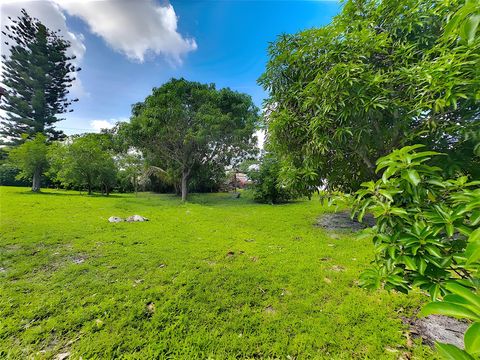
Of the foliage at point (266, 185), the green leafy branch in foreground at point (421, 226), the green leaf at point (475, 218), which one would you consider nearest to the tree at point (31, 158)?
the foliage at point (266, 185)

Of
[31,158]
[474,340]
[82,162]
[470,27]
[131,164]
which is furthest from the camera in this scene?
[131,164]

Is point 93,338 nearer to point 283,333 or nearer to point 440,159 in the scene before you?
point 283,333

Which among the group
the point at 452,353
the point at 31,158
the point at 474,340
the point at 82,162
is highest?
the point at 31,158

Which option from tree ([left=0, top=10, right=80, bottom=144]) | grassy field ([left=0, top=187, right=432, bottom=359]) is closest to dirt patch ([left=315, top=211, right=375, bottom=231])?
grassy field ([left=0, top=187, right=432, bottom=359])

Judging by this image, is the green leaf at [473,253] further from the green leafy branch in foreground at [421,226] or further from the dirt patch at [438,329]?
the dirt patch at [438,329]

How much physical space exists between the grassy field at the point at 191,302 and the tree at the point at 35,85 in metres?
22.2

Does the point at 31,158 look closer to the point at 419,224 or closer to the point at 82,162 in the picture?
the point at 82,162

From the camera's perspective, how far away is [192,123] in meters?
11.1

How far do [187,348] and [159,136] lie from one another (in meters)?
10.6

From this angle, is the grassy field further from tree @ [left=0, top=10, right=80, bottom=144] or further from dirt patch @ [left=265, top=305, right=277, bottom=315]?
tree @ [left=0, top=10, right=80, bottom=144]

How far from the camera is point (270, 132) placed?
2674mm

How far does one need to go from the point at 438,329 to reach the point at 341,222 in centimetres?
453

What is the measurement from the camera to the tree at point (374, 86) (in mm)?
1670

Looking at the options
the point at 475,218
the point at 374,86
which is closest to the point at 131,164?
the point at 374,86
